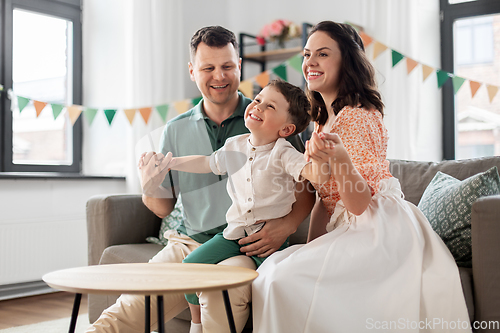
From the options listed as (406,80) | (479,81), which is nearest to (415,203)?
(406,80)

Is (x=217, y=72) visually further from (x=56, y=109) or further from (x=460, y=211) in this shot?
(x=56, y=109)

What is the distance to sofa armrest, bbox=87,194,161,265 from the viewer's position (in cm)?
226

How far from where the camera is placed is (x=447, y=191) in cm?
169

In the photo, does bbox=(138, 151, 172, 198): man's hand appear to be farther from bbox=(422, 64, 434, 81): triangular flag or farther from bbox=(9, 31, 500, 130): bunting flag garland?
bbox=(422, 64, 434, 81): triangular flag

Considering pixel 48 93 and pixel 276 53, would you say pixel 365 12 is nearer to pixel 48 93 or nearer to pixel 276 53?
pixel 276 53

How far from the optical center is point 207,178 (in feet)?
5.78

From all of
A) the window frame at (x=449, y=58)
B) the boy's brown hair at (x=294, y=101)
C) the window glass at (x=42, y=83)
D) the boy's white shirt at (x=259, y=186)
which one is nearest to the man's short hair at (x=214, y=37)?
the boy's brown hair at (x=294, y=101)

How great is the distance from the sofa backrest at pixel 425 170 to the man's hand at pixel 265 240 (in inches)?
30.2

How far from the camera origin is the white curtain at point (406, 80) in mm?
3273

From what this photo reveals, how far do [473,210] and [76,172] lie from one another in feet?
10.4

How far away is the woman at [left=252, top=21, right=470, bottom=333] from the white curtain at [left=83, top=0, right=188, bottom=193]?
2304mm

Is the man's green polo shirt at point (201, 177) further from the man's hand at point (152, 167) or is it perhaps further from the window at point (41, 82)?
the window at point (41, 82)

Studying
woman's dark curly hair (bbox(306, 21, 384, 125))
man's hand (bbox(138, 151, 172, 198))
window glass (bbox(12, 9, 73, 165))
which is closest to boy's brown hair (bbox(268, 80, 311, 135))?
woman's dark curly hair (bbox(306, 21, 384, 125))

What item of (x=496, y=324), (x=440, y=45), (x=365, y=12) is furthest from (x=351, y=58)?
(x=440, y=45)
